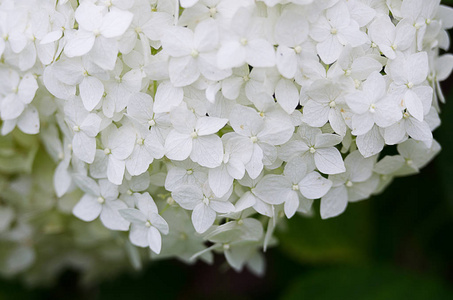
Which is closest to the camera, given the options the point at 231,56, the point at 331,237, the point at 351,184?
the point at 231,56

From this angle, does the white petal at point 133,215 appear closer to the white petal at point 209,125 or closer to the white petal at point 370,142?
the white petal at point 209,125

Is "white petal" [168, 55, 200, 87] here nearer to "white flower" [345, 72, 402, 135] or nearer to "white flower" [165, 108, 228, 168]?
"white flower" [165, 108, 228, 168]

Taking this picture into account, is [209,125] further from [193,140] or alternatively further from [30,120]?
[30,120]

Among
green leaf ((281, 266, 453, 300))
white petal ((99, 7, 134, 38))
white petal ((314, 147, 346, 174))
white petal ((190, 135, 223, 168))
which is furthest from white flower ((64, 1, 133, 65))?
green leaf ((281, 266, 453, 300))

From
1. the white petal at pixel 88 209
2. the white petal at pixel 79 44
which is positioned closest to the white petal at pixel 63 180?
the white petal at pixel 88 209

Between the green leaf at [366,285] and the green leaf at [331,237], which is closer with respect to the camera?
the green leaf at [366,285]

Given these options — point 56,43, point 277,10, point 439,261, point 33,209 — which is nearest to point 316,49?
point 277,10

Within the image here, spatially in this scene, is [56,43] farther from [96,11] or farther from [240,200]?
[240,200]

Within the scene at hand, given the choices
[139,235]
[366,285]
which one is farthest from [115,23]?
[366,285]
